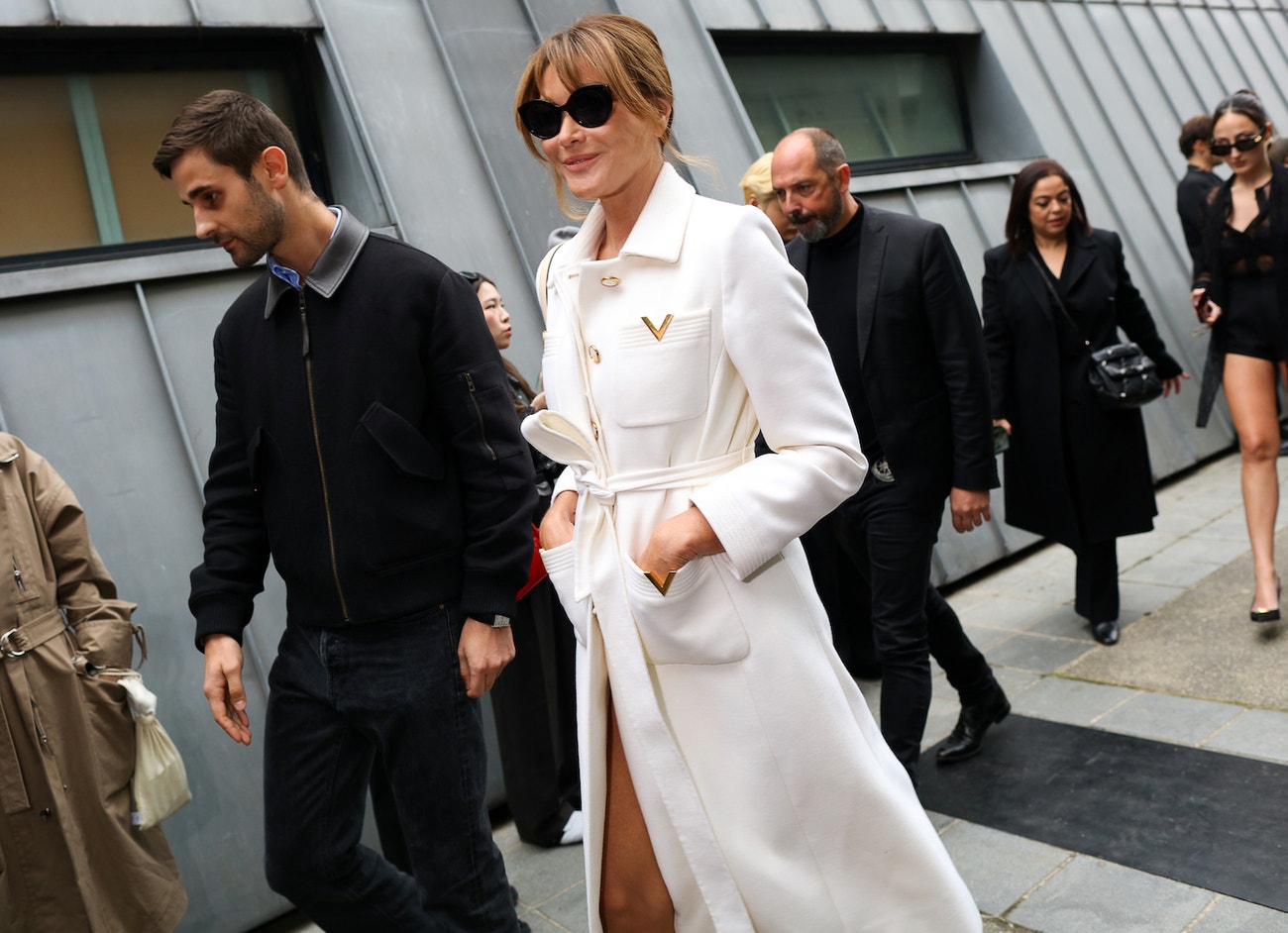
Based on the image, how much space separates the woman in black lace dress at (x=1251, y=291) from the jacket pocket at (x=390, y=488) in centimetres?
404

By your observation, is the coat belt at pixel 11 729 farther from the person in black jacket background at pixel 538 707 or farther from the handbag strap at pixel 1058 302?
the handbag strap at pixel 1058 302

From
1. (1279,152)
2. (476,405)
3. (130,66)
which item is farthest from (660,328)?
(1279,152)

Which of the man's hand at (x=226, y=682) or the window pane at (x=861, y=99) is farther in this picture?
the window pane at (x=861, y=99)

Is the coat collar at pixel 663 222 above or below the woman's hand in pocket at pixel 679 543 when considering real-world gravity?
above

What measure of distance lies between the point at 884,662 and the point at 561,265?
2208 mm

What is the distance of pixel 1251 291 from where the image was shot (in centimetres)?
552

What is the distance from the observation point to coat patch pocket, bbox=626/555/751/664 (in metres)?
2.22

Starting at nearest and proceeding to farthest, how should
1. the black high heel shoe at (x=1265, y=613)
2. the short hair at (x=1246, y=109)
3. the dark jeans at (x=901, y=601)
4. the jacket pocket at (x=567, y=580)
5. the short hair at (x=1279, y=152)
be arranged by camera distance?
the jacket pocket at (x=567, y=580), the dark jeans at (x=901, y=601), the black high heel shoe at (x=1265, y=613), the short hair at (x=1246, y=109), the short hair at (x=1279, y=152)

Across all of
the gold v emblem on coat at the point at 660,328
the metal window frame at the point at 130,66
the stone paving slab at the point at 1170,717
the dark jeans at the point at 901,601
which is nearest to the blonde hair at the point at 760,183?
the dark jeans at the point at 901,601

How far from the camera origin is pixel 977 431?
4.14 metres

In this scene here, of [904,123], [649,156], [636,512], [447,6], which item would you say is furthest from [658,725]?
[904,123]

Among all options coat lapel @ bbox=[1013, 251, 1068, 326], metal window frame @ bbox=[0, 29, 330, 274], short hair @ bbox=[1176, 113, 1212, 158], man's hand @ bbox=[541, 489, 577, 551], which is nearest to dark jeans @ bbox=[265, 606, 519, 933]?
man's hand @ bbox=[541, 489, 577, 551]

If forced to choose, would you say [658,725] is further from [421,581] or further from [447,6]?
[447,6]

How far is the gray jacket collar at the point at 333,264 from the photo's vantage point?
9.46 ft
